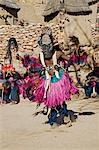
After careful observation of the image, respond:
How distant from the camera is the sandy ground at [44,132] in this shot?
706cm

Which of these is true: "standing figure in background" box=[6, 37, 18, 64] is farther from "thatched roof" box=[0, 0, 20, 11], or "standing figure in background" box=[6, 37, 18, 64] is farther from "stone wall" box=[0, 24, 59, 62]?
"thatched roof" box=[0, 0, 20, 11]

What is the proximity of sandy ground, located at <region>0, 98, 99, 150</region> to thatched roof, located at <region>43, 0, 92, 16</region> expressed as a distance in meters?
14.0

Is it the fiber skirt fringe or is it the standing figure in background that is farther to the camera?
the standing figure in background

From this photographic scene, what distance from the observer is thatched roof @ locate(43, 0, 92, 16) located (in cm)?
2453

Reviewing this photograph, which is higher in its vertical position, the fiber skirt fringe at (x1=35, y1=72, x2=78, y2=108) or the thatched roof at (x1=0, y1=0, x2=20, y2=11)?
the thatched roof at (x1=0, y1=0, x2=20, y2=11)

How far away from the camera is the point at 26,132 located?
8.20 m

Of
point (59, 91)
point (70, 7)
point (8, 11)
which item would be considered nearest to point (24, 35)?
point (70, 7)

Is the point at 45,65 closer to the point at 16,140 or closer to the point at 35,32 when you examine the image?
the point at 16,140

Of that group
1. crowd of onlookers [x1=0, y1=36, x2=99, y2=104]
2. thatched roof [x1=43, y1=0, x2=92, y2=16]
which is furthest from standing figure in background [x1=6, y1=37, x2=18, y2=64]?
thatched roof [x1=43, y1=0, x2=92, y2=16]

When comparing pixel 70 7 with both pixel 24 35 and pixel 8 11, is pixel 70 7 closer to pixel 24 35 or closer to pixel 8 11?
pixel 8 11

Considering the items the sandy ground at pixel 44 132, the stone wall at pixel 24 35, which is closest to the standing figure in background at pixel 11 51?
the stone wall at pixel 24 35

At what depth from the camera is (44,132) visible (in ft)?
26.8

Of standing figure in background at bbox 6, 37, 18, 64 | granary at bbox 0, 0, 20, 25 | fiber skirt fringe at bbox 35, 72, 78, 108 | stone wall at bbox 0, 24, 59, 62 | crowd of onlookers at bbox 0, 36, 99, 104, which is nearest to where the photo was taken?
fiber skirt fringe at bbox 35, 72, 78, 108

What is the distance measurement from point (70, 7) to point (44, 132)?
17070mm
